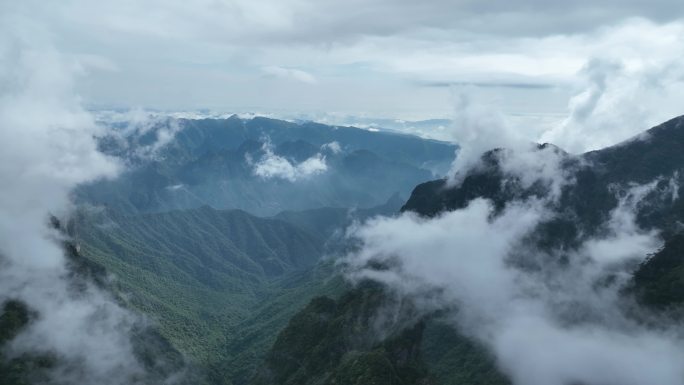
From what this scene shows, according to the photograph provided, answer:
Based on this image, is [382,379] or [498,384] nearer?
[382,379]

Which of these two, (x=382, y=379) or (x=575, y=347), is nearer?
(x=382, y=379)

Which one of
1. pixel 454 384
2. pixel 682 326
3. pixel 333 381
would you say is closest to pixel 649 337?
pixel 682 326

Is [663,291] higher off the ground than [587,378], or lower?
higher

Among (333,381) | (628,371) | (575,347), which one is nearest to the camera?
(628,371)

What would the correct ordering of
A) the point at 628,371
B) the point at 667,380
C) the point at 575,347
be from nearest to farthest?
the point at 667,380, the point at 628,371, the point at 575,347

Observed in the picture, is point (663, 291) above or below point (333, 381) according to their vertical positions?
above

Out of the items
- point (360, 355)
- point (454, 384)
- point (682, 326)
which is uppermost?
A: point (682, 326)

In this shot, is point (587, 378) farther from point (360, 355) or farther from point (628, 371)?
point (360, 355)

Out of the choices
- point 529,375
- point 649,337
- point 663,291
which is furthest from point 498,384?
point 663,291

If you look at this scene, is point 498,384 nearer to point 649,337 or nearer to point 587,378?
point 587,378
